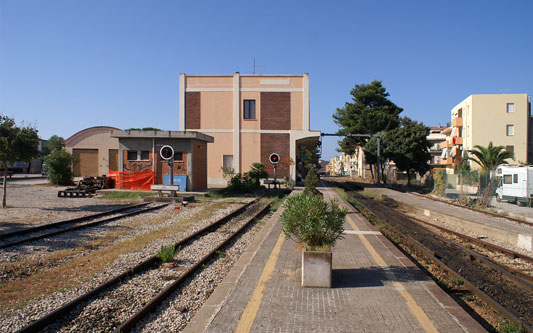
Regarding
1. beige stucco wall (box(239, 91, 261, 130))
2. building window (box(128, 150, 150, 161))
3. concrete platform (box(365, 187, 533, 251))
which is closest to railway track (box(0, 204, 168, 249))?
Answer: building window (box(128, 150, 150, 161))

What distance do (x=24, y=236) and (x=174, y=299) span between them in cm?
691

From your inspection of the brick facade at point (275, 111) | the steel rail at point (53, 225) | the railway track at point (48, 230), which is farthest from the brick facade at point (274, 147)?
the railway track at point (48, 230)

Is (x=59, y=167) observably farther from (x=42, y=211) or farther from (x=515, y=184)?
(x=515, y=184)

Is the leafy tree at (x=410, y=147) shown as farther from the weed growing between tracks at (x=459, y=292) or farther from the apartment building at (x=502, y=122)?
the weed growing between tracks at (x=459, y=292)

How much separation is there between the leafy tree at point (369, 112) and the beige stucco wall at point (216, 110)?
21.3 meters

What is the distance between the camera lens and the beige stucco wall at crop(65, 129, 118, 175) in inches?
1387

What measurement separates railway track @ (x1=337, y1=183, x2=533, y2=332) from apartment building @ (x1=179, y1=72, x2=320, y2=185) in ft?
79.8

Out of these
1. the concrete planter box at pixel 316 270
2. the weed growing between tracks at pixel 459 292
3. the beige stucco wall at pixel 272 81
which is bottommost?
the weed growing between tracks at pixel 459 292

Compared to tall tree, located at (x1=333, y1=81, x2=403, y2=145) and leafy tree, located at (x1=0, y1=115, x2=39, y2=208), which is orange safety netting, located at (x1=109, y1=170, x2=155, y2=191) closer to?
leafy tree, located at (x1=0, y1=115, x2=39, y2=208)

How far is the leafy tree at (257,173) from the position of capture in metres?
30.6

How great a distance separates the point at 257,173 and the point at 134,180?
34.2ft

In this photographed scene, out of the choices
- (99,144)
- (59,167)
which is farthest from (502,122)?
(59,167)

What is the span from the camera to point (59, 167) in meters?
30.1

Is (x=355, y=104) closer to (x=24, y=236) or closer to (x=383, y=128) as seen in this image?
(x=383, y=128)
